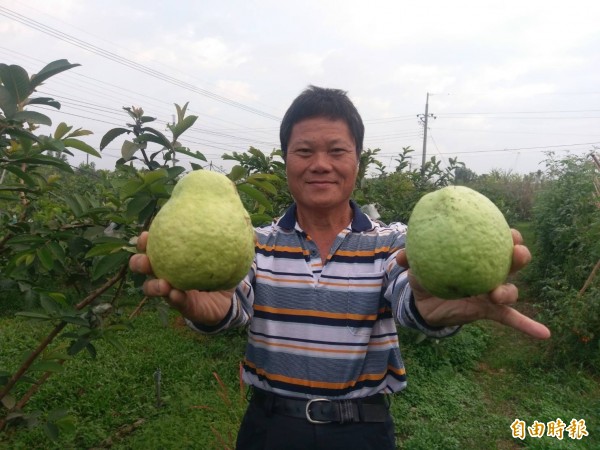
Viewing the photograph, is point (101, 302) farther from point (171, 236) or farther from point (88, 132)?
point (171, 236)

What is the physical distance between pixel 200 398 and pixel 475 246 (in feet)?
8.55

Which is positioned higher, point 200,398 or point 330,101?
point 330,101

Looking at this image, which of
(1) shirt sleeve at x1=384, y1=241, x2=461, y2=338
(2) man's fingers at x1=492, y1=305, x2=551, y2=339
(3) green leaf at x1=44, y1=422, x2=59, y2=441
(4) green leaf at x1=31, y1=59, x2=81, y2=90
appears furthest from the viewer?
(3) green leaf at x1=44, y1=422, x2=59, y2=441

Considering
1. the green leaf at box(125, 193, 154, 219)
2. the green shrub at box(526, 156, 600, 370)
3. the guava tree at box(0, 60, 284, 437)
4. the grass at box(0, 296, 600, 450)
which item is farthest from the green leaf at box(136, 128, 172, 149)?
the green shrub at box(526, 156, 600, 370)

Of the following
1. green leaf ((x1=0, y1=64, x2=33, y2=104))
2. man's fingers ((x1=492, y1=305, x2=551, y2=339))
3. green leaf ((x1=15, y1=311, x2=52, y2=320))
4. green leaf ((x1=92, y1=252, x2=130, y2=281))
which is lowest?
green leaf ((x1=15, y1=311, x2=52, y2=320))

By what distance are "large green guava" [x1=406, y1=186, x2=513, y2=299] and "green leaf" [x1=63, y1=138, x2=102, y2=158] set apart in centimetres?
102

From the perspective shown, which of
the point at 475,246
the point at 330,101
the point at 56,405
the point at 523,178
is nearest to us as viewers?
the point at 475,246

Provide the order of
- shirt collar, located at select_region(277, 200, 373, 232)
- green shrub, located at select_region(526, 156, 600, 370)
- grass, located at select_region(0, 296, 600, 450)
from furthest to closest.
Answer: green shrub, located at select_region(526, 156, 600, 370), grass, located at select_region(0, 296, 600, 450), shirt collar, located at select_region(277, 200, 373, 232)

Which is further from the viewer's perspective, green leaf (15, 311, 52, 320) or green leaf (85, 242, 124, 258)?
green leaf (15, 311, 52, 320)

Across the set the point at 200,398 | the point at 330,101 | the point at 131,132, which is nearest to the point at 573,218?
the point at 200,398

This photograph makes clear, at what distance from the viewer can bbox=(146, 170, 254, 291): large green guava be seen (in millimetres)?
941

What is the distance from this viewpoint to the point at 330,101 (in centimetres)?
145

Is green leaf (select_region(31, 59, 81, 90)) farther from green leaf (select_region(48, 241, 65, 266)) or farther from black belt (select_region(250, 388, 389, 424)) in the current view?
black belt (select_region(250, 388, 389, 424))

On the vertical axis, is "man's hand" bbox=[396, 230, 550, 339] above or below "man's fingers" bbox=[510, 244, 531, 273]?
below
